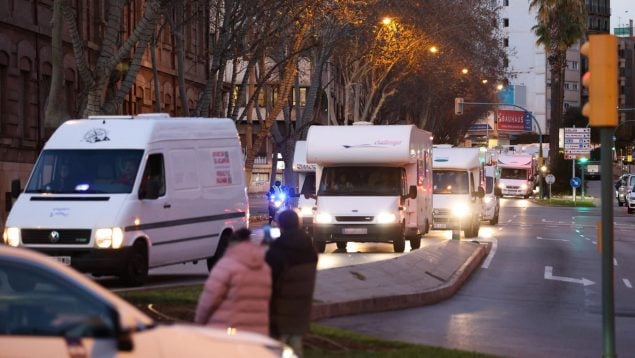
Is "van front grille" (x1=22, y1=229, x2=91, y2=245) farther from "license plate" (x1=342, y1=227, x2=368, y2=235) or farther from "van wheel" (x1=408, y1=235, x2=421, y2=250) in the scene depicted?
"van wheel" (x1=408, y1=235, x2=421, y2=250)

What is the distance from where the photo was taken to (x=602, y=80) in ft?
35.2

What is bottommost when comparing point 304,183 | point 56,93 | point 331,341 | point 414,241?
point 331,341

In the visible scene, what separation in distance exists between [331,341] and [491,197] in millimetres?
36887

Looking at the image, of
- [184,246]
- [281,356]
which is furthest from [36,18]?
[281,356]

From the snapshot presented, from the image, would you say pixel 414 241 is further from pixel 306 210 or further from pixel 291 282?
pixel 291 282

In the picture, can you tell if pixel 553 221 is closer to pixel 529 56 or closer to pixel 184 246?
pixel 184 246

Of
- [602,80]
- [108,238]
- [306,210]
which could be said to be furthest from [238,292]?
[306,210]

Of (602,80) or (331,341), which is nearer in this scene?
(602,80)

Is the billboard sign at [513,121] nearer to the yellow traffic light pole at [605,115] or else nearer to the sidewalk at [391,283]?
the sidewalk at [391,283]

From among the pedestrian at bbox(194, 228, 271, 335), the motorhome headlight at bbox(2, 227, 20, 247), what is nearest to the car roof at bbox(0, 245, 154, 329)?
the pedestrian at bbox(194, 228, 271, 335)

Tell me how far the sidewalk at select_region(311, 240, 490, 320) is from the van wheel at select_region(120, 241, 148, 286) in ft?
8.60

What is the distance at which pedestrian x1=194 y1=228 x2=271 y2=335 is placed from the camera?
892 centimetres

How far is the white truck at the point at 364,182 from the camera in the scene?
29750mm

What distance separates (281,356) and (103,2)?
3659 cm
